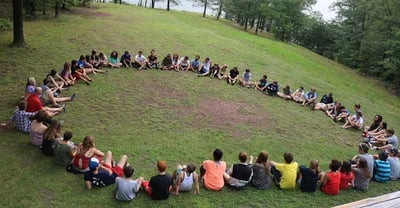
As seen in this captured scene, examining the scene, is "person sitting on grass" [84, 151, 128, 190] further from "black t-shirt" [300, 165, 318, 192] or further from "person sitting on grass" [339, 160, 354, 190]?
"person sitting on grass" [339, 160, 354, 190]

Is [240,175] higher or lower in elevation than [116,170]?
higher

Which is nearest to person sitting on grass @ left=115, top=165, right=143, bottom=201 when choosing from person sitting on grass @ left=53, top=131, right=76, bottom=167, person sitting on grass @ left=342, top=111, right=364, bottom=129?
person sitting on grass @ left=53, top=131, right=76, bottom=167

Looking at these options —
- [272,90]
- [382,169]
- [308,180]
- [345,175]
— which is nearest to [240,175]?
[308,180]

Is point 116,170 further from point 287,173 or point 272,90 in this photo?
point 272,90

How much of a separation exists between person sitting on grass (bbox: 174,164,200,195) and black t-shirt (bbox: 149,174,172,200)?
0.29m

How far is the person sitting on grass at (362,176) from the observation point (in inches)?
377

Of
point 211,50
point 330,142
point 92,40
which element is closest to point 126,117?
point 330,142

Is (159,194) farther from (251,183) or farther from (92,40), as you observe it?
(92,40)

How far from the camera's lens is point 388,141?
13.2 m

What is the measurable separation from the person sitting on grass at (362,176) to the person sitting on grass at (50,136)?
27.0ft

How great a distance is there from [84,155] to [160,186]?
2.12 metres

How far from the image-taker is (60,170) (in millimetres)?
8539

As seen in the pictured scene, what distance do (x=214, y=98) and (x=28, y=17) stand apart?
17.7 meters

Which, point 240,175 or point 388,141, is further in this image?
point 388,141
